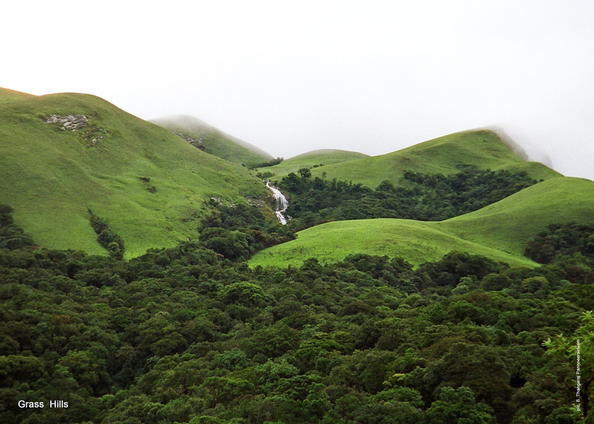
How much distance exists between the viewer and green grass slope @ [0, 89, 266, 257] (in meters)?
132

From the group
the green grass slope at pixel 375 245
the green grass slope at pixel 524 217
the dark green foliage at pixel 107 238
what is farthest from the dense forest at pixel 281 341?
the green grass slope at pixel 524 217

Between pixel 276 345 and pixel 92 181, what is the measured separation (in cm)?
10016

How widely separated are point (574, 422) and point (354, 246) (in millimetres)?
101075

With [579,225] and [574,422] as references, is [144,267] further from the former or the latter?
[579,225]

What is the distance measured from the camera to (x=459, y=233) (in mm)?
161500

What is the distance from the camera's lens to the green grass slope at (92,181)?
13162cm

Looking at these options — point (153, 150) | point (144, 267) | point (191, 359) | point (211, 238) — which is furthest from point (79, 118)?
point (191, 359)

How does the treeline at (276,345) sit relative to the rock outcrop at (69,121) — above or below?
below

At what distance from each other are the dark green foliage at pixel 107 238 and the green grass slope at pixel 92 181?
1667 millimetres

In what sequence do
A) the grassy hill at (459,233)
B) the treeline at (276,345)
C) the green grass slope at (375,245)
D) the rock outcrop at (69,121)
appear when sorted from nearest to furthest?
the treeline at (276,345)
the green grass slope at (375,245)
the grassy hill at (459,233)
the rock outcrop at (69,121)

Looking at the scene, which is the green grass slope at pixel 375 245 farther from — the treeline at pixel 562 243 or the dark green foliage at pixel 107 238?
the dark green foliage at pixel 107 238

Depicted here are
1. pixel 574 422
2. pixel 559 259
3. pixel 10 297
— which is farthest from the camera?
pixel 559 259

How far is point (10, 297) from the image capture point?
3285 inches

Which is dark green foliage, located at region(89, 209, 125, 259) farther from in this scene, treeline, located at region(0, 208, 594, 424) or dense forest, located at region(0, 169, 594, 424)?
treeline, located at region(0, 208, 594, 424)
